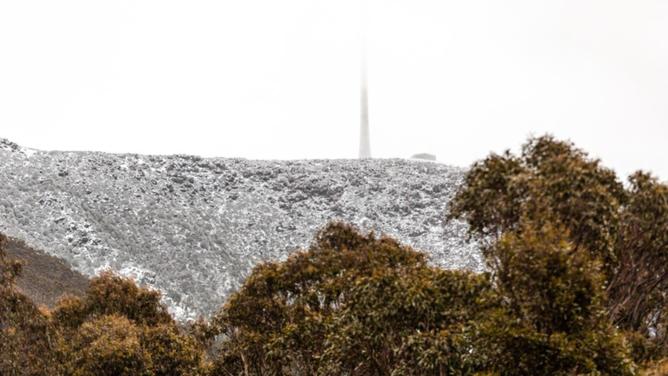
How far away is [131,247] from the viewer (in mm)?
81500

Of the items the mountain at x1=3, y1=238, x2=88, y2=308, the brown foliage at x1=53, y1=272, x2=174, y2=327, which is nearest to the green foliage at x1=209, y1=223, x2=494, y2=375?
the brown foliage at x1=53, y1=272, x2=174, y2=327

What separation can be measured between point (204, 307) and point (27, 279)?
1625 cm

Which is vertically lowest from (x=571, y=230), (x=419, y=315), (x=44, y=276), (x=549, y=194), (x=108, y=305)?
(x=44, y=276)

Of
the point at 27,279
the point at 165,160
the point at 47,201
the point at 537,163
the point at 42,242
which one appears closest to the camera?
the point at 537,163

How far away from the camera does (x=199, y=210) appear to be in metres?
93.0

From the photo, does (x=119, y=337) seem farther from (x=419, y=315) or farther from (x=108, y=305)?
(x=419, y=315)

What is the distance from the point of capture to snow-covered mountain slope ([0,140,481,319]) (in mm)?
78812

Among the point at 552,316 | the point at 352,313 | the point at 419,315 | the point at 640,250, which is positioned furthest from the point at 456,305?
the point at 640,250

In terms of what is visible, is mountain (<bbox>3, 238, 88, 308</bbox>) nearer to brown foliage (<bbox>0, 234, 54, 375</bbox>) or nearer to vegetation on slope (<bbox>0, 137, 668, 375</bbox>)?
brown foliage (<bbox>0, 234, 54, 375</bbox>)

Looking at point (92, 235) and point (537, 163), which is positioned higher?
point (537, 163)

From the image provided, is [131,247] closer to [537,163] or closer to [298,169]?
[298,169]

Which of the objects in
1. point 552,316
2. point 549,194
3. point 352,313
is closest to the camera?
point 552,316

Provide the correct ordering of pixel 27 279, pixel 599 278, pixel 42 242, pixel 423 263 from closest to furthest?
pixel 599 278 → pixel 423 263 → pixel 27 279 → pixel 42 242

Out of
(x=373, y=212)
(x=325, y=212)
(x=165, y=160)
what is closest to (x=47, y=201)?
(x=165, y=160)
